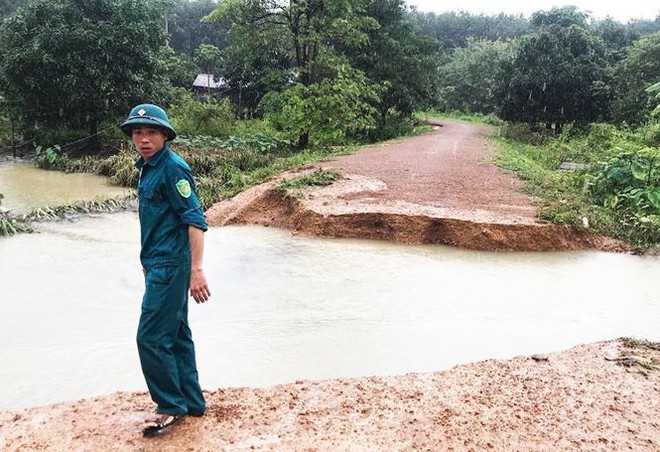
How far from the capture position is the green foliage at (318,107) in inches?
642

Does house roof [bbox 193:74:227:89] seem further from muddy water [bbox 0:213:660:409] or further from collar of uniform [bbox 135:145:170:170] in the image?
collar of uniform [bbox 135:145:170:170]

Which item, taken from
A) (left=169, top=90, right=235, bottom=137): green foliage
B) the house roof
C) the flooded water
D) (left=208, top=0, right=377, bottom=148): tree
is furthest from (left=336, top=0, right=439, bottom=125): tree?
the house roof

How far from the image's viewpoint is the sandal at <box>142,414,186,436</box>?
9.00 feet

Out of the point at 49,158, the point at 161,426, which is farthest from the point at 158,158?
the point at 49,158

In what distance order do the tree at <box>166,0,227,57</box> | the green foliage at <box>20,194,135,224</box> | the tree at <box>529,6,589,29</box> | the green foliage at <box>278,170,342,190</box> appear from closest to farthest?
the green foliage at <box>20,194,135,224</box>
the green foliage at <box>278,170,342,190</box>
the tree at <box>529,6,589,29</box>
the tree at <box>166,0,227,57</box>

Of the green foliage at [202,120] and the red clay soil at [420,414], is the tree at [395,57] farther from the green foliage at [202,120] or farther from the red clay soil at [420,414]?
the red clay soil at [420,414]

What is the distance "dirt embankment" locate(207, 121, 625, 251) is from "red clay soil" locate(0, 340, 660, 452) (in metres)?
4.17

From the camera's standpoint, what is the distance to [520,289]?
6070 mm

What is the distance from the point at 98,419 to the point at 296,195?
21.2ft

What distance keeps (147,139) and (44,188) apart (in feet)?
38.9

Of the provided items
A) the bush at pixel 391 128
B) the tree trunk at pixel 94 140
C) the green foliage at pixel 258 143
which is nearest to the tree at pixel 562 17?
the bush at pixel 391 128

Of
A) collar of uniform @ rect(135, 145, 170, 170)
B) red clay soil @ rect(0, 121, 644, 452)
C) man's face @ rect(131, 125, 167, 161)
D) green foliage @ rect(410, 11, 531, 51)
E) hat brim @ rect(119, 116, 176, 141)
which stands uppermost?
green foliage @ rect(410, 11, 531, 51)

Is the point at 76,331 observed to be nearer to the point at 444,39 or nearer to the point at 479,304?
the point at 479,304

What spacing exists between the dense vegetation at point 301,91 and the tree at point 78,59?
0.04 m
